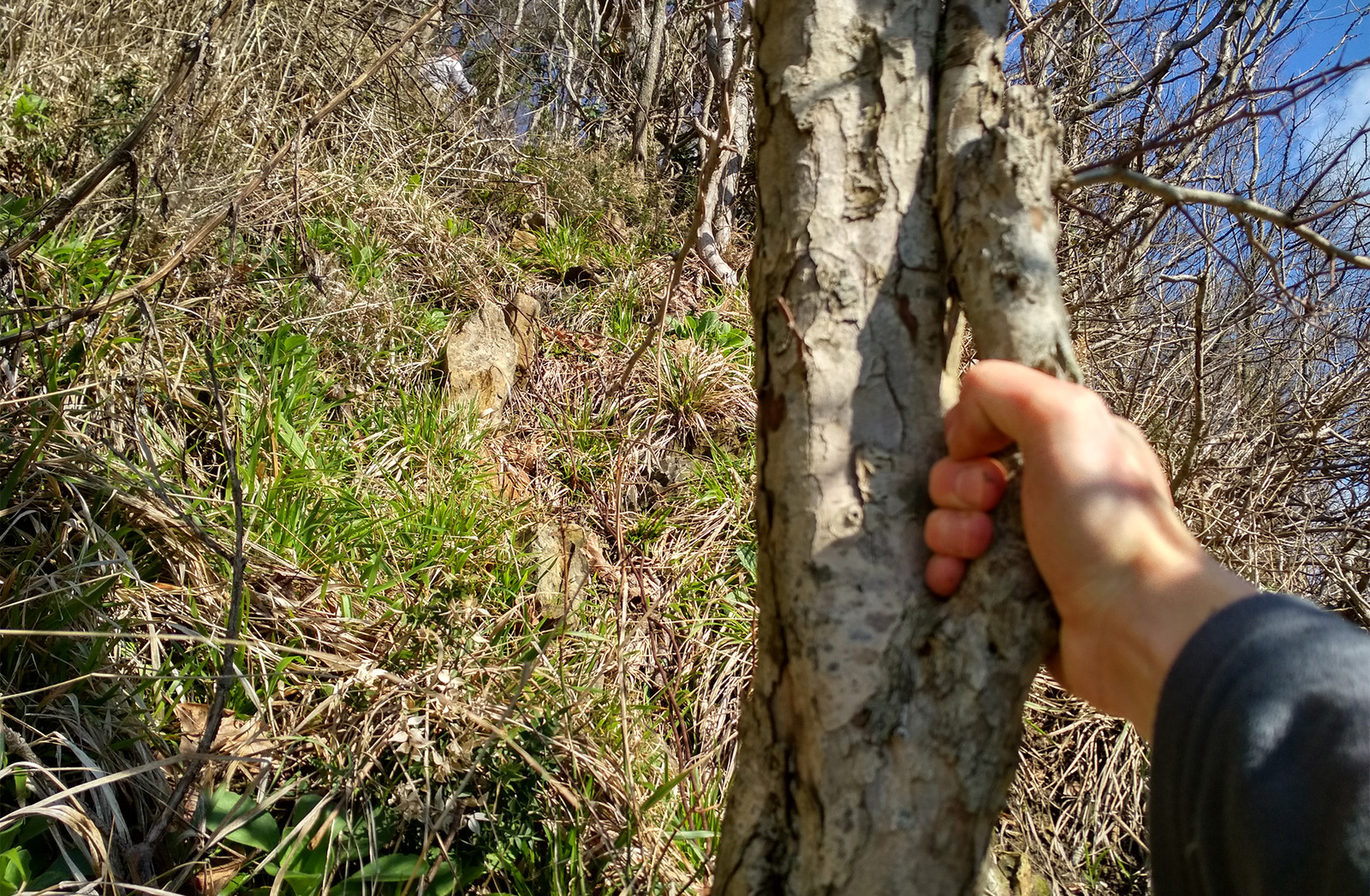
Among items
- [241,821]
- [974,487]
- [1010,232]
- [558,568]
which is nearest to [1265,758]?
[974,487]

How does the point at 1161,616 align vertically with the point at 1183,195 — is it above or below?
below

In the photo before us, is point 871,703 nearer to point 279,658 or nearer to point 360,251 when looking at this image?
point 279,658

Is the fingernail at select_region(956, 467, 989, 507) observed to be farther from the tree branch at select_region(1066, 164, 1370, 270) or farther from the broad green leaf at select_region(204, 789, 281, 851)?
the broad green leaf at select_region(204, 789, 281, 851)

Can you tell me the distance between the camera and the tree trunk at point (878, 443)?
3.11 feet

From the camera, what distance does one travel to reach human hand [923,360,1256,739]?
0.97 metres

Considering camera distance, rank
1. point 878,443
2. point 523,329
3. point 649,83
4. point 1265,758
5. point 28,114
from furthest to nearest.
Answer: point 649,83 < point 523,329 < point 28,114 < point 878,443 < point 1265,758

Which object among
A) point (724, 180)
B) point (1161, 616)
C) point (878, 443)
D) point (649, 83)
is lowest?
point (1161, 616)

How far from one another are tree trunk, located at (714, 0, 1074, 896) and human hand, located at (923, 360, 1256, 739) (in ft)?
0.12

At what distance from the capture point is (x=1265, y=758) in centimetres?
82

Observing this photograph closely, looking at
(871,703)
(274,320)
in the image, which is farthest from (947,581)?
(274,320)

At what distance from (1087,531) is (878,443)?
28 centimetres

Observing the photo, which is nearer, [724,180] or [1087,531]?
[1087,531]

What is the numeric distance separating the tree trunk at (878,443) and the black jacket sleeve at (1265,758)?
0.57 feet

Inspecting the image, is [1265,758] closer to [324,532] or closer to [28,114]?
[324,532]
